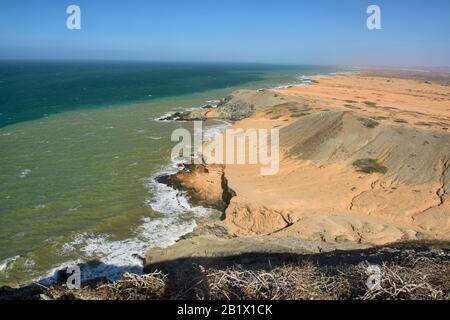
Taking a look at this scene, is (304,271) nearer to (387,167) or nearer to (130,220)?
(130,220)

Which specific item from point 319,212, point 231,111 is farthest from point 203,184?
point 231,111

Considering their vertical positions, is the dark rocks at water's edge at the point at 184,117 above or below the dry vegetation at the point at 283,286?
above

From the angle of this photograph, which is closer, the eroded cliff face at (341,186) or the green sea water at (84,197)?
the green sea water at (84,197)

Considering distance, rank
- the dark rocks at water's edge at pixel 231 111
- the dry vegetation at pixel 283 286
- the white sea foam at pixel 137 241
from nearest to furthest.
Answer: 1. the dry vegetation at pixel 283 286
2. the white sea foam at pixel 137 241
3. the dark rocks at water's edge at pixel 231 111

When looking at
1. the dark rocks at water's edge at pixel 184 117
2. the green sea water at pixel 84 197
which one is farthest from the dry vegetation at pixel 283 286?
the dark rocks at water's edge at pixel 184 117

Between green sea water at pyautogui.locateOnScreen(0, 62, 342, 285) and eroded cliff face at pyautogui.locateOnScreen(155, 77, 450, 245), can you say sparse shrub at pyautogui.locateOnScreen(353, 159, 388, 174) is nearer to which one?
eroded cliff face at pyautogui.locateOnScreen(155, 77, 450, 245)

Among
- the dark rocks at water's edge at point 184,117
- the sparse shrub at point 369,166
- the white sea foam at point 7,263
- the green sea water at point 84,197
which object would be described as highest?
the dark rocks at water's edge at point 184,117

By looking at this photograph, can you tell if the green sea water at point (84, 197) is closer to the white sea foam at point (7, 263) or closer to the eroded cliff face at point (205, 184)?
the white sea foam at point (7, 263)

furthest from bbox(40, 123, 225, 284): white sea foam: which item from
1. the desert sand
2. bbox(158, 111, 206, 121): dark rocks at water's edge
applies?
bbox(158, 111, 206, 121): dark rocks at water's edge
